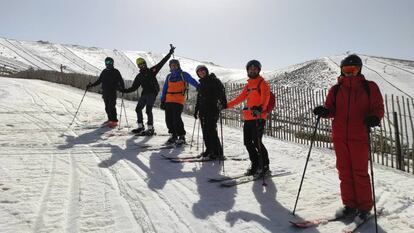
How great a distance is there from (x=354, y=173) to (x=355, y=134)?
17.5 inches

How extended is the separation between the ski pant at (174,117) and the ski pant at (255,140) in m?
3.01

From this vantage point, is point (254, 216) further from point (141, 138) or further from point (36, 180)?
point (141, 138)

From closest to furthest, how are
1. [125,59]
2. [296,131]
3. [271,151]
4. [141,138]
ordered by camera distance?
[271,151] → [141,138] → [296,131] → [125,59]

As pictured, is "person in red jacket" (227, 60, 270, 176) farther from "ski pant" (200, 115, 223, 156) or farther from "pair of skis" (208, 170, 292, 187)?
"ski pant" (200, 115, 223, 156)

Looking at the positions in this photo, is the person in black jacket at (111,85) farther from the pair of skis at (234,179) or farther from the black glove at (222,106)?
the pair of skis at (234,179)

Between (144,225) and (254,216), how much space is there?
1.29m

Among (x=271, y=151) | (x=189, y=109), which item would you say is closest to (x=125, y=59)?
(x=189, y=109)

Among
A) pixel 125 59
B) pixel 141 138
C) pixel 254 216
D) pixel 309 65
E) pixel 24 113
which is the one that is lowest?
pixel 254 216

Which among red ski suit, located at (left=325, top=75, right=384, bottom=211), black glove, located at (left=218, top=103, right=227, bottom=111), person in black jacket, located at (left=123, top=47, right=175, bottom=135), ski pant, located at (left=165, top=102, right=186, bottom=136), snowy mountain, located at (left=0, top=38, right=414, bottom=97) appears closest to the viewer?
red ski suit, located at (left=325, top=75, right=384, bottom=211)

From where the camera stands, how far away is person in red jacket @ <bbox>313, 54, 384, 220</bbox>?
422 centimetres

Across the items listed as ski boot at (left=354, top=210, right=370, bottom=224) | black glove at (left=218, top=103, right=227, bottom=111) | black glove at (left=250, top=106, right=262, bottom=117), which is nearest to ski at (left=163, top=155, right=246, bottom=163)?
black glove at (left=218, top=103, right=227, bottom=111)

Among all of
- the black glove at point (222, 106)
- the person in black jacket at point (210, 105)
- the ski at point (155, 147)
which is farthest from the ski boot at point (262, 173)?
the ski at point (155, 147)

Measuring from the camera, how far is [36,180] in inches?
213

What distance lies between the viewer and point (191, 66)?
61281 mm
